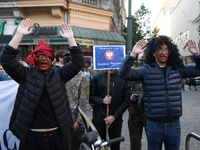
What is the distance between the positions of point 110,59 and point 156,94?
1280 mm

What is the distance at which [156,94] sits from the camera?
2.34 m

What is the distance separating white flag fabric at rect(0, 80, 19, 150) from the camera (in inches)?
113

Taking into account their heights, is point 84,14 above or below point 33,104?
above

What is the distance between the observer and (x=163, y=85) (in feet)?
7.72

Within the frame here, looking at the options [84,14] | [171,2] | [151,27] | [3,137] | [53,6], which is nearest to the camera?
[3,137]

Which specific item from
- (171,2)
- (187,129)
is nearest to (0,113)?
(187,129)

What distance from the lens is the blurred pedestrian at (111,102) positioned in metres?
3.24

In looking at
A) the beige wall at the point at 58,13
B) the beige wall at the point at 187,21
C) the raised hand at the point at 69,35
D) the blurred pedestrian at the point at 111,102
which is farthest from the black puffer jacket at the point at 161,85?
the beige wall at the point at 187,21

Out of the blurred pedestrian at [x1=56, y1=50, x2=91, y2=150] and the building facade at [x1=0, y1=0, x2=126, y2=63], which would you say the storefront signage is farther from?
the building facade at [x1=0, y1=0, x2=126, y2=63]

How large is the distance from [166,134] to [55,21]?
1102cm

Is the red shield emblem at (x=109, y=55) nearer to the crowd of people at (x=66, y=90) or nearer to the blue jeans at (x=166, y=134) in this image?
the crowd of people at (x=66, y=90)

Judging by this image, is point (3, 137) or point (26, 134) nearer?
point (26, 134)

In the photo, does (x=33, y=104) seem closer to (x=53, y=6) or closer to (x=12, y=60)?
(x=12, y=60)

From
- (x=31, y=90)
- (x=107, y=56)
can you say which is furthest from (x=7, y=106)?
(x=107, y=56)
